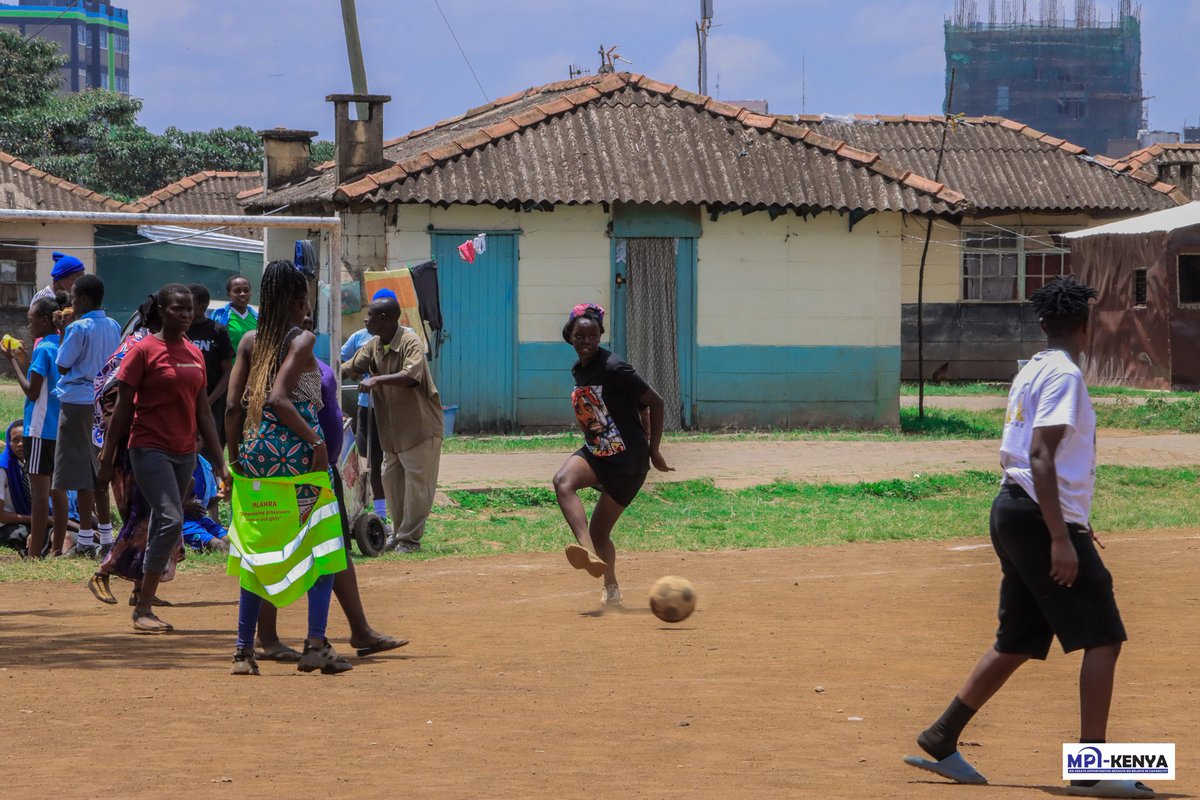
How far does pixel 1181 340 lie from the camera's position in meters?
26.1

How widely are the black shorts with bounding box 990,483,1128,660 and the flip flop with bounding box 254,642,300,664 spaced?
335 cm

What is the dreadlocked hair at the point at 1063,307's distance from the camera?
541 centimetres

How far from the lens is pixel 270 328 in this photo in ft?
23.0

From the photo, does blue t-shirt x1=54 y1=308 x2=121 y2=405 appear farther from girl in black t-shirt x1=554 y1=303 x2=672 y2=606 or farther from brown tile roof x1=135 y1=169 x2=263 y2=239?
brown tile roof x1=135 y1=169 x2=263 y2=239

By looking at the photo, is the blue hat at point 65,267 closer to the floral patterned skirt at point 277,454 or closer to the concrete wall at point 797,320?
the floral patterned skirt at point 277,454

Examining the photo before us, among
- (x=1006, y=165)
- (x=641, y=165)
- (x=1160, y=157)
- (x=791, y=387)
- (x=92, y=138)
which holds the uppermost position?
(x=92, y=138)

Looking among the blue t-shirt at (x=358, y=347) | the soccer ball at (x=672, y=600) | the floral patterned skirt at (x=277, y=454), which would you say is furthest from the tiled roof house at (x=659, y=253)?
the floral patterned skirt at (x=277, y=454)

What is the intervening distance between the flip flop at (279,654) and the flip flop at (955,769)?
124 inches

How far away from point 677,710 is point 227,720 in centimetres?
171

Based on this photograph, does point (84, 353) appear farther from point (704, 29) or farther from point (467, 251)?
point (704, 29)

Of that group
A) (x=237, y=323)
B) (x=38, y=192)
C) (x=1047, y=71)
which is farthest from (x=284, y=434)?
(x=1047, y=71)

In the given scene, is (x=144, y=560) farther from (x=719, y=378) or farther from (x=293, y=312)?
(x=719, y=378)

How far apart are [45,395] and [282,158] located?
14.9m

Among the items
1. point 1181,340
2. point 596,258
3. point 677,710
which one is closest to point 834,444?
point 596,258
